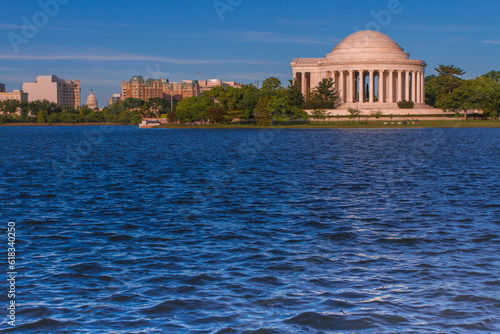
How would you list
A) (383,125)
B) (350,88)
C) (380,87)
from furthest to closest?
(350,88) → (380,87) → (383,125)

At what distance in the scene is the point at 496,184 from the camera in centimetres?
3284

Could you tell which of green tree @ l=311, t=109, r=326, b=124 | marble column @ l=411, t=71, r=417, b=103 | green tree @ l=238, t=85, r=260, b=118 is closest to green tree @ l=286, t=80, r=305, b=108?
green tree @ l=311, t=109, r=326, b=124

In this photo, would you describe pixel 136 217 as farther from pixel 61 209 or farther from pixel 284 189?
pixel 284 189

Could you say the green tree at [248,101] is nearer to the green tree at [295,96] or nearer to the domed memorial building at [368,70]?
the green tree at [295,96]

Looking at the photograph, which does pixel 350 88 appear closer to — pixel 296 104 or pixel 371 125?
pixel 296 104

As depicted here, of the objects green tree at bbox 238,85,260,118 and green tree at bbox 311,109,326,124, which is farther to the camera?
green tree at bbox 311,109,326,124

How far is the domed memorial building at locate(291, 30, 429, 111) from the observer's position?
160 metres

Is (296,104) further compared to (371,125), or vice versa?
(296,104)

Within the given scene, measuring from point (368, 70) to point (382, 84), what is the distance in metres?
6.64

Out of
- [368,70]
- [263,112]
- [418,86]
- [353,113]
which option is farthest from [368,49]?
[263,112]

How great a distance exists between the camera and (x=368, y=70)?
527ft

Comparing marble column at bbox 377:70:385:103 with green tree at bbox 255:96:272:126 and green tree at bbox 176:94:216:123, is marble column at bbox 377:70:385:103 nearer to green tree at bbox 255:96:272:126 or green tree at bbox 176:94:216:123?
green tree at bbox 255:96:272:126

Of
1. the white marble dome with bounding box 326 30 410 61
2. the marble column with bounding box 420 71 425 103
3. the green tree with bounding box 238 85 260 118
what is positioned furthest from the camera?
the marble column with bounding box 420 71 425 103

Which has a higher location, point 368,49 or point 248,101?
point 368,49
